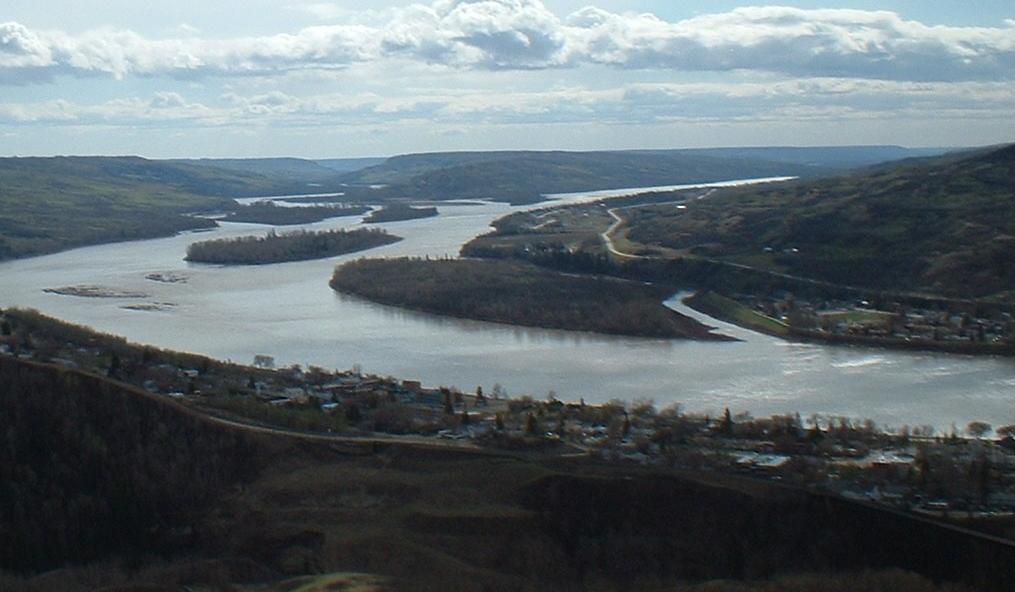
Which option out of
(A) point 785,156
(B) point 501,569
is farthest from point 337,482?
(A) point 785,156

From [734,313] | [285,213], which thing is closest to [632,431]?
[734,313]

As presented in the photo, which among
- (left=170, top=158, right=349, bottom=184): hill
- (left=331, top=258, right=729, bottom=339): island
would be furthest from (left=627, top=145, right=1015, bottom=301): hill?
(left=170, top=158, right=349, bottom=184): hill

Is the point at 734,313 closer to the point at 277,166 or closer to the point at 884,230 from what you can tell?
the point at 884,230

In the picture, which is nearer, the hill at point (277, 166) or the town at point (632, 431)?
the town at point (632, 431)

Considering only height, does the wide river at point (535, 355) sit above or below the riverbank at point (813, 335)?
below

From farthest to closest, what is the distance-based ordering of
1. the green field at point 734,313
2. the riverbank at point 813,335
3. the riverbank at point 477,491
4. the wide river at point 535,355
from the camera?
the green field at point 734,313, the riverbank at point 813,335, the wide river at point 535,355, the riverbank at point 477,491

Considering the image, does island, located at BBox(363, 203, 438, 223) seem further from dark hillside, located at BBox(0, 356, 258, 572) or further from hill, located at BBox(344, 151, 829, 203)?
dark hillside, located at BBox(0, 356, 258, 572)

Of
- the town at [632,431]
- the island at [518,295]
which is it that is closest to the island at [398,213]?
the island at [518,295]

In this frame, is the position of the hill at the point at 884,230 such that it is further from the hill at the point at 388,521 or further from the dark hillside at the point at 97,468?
the dark hillside at the point at 97,468
